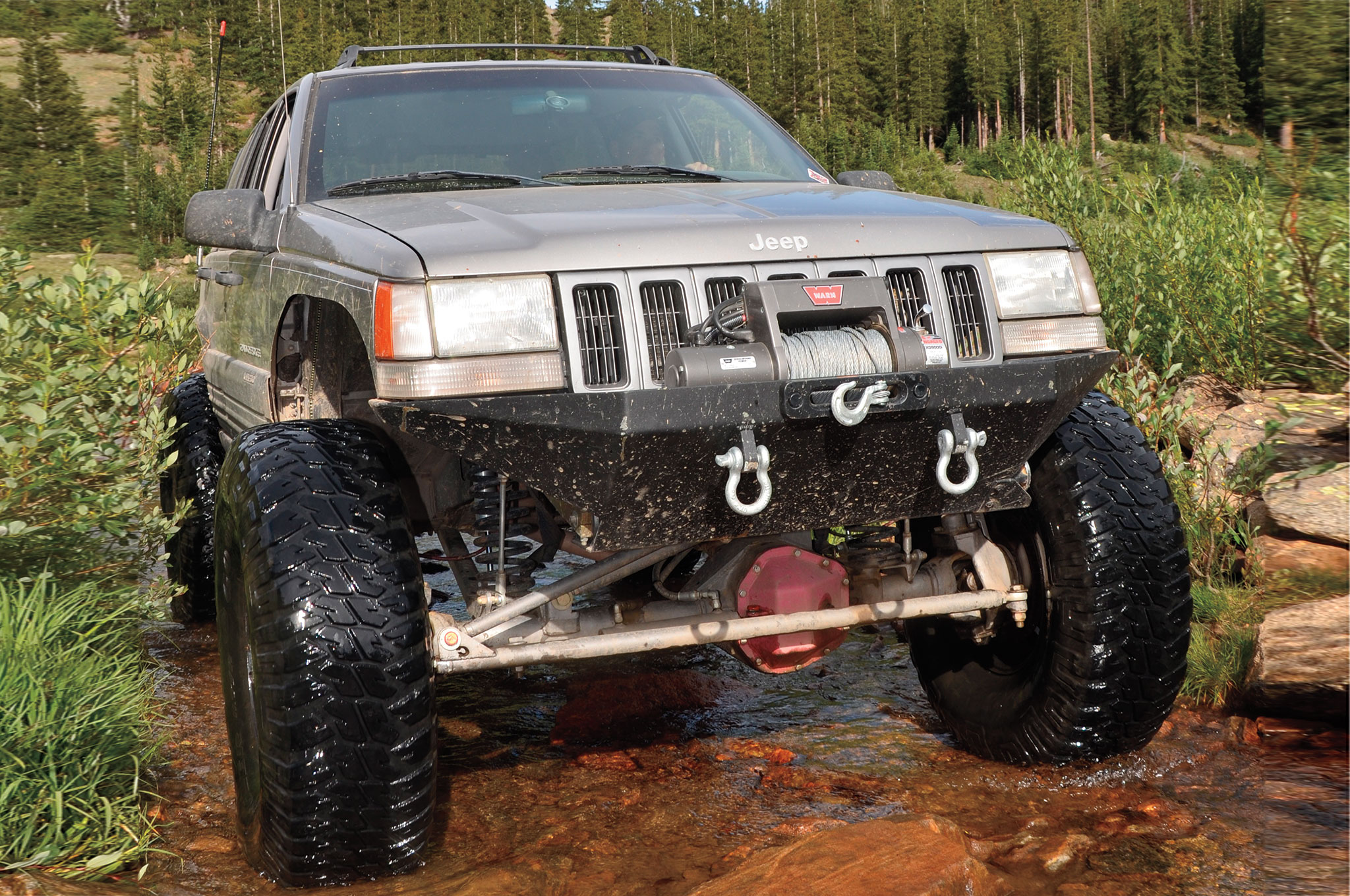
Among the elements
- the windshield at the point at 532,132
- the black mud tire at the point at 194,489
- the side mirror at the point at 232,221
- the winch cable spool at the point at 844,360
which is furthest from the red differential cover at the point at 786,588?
the black mud tire at the point at 194,489

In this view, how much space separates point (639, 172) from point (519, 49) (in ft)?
4.15

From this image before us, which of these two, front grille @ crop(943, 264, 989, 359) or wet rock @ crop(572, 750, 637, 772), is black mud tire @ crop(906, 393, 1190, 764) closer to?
front grille @ crop(943, 264, 989, 359)

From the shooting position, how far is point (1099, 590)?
3285 millimetres

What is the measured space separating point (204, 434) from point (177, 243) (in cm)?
1792

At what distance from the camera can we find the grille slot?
2.79 m

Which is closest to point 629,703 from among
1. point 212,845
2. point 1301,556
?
point 212,845

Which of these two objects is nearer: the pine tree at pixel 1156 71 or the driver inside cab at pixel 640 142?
the driver inside cab at pixel 640 142

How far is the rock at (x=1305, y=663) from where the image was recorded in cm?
373

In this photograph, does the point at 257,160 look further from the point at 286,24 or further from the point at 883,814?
the point at 286,24

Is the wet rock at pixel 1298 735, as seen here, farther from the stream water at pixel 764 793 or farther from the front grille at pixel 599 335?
the front grille at pixel 599 335

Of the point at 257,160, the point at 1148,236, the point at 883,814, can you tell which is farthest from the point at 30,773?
the point at 1148,236

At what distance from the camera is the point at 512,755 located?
389 cm

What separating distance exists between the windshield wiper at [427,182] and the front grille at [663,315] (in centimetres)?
98

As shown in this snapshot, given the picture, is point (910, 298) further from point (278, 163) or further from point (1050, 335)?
point (278, 163)
